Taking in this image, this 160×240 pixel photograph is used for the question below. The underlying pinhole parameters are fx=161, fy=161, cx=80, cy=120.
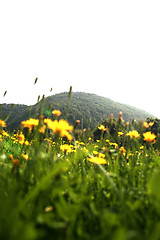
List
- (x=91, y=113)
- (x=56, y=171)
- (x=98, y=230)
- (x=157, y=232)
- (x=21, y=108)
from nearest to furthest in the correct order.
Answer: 1. (x=157, y=232)
2. (x=56, y=171)
3. (x=98, y=230)
4. (x=91, y=113)
5. (x=21, y=108)

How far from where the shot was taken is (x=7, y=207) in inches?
28.2

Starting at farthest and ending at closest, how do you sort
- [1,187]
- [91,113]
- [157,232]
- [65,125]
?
[91,113], [65,125], [1,187], [157,232]

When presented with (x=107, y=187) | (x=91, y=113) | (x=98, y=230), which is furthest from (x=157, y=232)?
(x=91, y=113)

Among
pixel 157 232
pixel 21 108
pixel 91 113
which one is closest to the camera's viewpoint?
pixel 157 232

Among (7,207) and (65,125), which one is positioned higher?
(65,125)

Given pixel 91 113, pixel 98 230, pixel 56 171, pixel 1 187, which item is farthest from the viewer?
pixel 91 113

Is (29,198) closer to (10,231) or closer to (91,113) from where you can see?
(10,231)

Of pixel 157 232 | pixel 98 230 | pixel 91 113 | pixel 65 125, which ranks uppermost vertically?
pixel 91 113

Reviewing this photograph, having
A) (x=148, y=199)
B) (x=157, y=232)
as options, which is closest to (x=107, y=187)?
(x=148, y=199)

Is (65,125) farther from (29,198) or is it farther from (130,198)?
(130,198)

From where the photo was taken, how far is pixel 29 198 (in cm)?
83

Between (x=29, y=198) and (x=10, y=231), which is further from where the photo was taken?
(x=29, y=198)

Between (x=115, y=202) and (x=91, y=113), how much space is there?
7063cm

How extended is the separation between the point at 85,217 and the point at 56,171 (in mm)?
490
